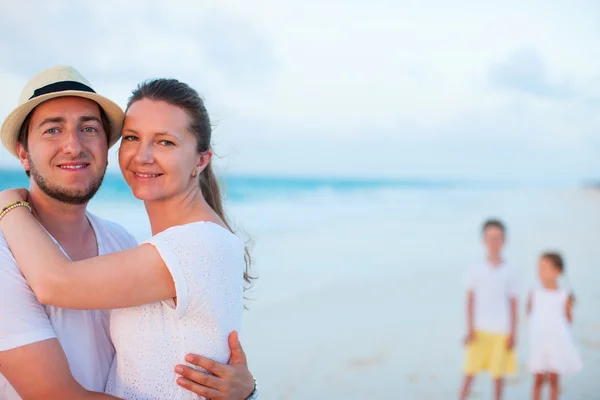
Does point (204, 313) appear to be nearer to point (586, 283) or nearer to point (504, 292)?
point (504, 292)

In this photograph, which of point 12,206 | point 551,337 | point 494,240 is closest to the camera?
point 12,206

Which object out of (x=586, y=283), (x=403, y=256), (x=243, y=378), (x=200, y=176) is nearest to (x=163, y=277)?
(x=243, y=378)

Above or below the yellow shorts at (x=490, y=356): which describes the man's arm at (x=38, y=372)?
above

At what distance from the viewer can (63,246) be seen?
110 inches

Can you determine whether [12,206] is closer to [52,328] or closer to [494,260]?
[52,328]

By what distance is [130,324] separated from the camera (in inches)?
95.1

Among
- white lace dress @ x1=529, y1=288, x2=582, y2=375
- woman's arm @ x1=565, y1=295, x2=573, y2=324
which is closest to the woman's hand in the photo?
white lace dress @ x1=529, y1=288, x2=582, y2=375

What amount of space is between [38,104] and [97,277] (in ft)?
3.01

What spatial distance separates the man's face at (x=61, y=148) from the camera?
2.70 meters

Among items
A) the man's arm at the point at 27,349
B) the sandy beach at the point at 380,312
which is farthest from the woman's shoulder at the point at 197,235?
the sandy beach at the point at 380,312

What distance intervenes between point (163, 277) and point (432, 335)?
624 centimetres

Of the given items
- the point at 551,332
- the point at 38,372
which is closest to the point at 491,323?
the point at 551,332

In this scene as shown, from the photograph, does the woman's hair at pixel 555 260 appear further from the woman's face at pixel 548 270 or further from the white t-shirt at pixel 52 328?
the white t-shirt at pixel 52 328

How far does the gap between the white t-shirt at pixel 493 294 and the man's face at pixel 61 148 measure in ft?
15.1
